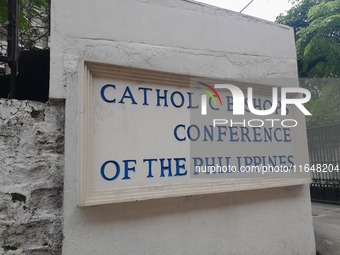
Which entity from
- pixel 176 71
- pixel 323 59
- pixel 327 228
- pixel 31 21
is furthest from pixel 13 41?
pixel 323 59

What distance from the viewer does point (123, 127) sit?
258cm

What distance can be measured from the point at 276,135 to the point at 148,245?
6.14 ft

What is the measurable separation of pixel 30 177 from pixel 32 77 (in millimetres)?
1005

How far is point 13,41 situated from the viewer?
2.37m

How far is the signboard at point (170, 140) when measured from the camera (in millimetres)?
2457

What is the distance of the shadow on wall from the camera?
270cm

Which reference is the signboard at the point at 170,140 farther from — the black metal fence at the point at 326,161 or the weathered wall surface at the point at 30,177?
the black metal fence at the point at 326,161

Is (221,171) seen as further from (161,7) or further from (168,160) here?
(161,7)

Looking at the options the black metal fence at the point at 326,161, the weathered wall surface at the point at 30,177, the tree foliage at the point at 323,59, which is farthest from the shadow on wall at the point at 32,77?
the tree foliage at the point at 323,59

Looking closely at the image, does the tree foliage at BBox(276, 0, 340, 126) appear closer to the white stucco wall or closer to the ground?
the ground

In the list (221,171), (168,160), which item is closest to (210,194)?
(221,171)

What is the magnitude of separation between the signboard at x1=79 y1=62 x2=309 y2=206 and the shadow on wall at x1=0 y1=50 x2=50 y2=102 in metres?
0.53

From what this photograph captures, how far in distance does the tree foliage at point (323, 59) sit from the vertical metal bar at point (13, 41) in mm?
7154

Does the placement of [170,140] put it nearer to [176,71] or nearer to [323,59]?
[176,71]
